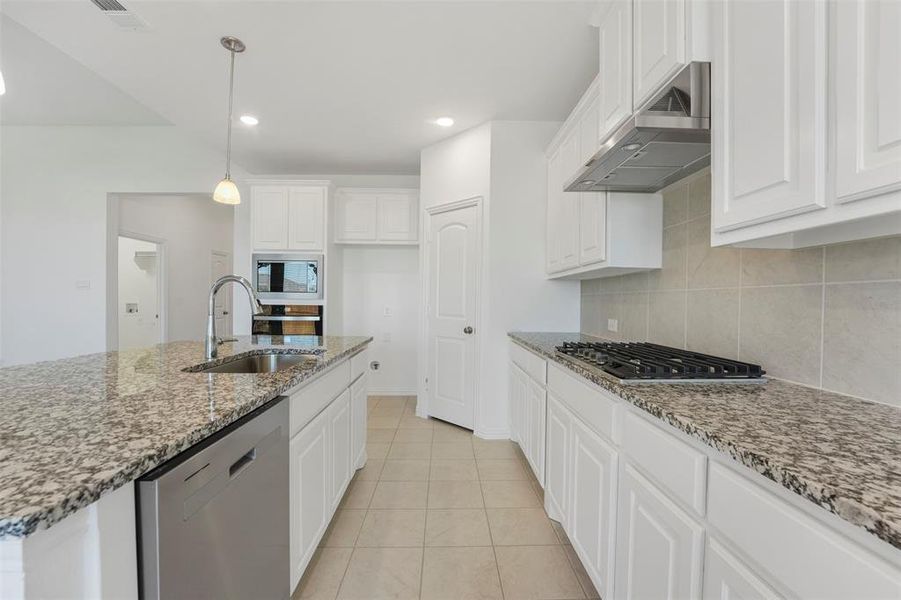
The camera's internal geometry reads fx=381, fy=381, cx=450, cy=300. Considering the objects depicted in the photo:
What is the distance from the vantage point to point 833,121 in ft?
2.65

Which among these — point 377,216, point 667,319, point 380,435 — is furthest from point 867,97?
point 377,216

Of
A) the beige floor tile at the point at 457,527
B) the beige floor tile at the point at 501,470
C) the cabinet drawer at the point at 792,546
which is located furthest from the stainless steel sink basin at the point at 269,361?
the cabinet drawer at the point at 792,546

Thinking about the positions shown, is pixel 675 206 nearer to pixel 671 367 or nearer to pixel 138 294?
pixel 671 367

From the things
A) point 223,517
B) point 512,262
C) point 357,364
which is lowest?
point 223,517

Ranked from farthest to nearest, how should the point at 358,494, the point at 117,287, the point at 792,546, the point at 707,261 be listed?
the point at 117,287 → the point at 358,494 → the point at 707,261 → the point at 792,546

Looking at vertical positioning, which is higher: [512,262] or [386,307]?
[512,262]

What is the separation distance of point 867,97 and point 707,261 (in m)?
1.08

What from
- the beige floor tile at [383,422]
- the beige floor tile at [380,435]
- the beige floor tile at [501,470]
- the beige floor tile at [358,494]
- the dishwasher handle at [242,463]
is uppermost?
the dishwasher handle at [242,463]

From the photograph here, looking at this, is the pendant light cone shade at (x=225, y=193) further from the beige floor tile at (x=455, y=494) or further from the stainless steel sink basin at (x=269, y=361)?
the beige floor tile at (x=455, y=494)

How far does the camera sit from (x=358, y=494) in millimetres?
2271

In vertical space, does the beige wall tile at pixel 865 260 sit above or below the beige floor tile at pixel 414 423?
above

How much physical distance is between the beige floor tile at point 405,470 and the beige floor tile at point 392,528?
1.27 ft

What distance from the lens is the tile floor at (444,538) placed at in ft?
5.15

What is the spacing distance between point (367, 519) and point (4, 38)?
3965mm
